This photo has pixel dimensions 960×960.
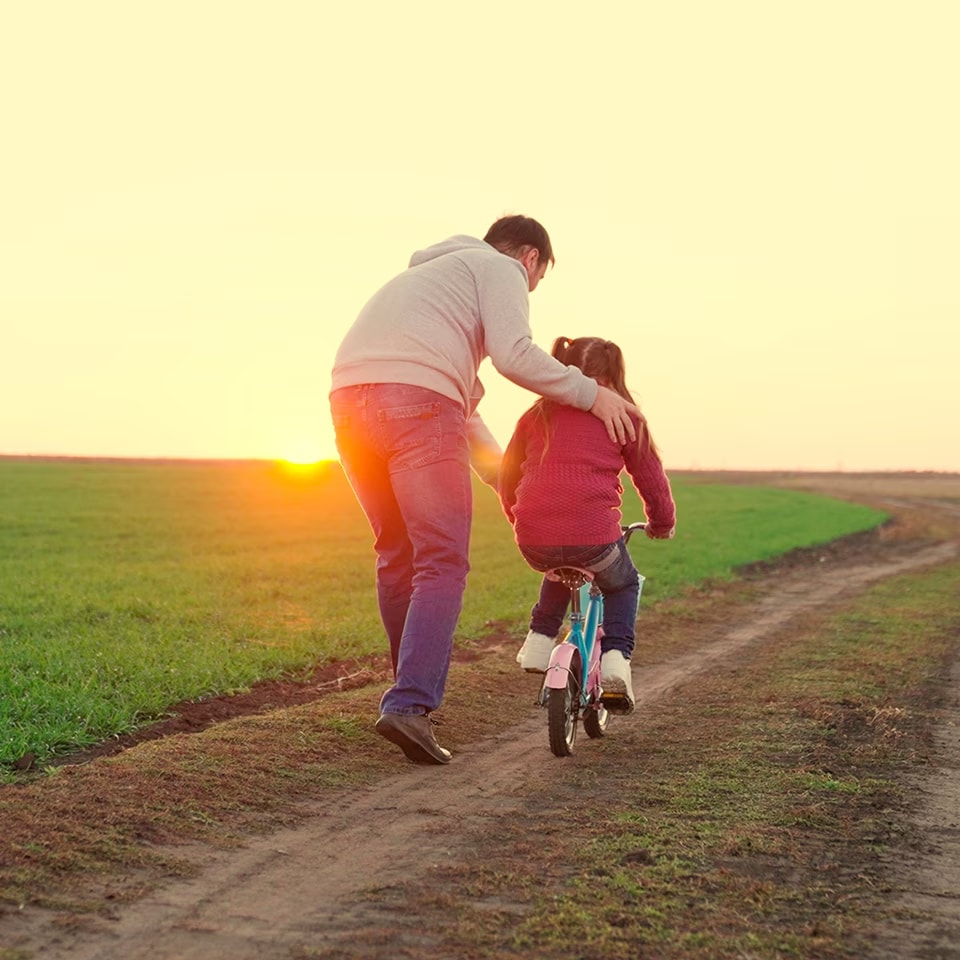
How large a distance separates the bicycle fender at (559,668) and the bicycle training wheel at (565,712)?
0.09 ft

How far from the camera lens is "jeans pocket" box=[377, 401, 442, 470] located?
494 centimetres

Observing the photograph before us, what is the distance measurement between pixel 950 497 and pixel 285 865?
163ft

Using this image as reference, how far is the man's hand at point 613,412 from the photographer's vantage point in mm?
5152

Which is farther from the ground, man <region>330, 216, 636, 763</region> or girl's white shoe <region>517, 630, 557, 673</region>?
man <region>330, 216, 636, 763</region>

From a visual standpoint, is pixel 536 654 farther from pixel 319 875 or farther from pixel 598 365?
pixel 319 875

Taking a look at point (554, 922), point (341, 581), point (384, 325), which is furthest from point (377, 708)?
point (341, 581)

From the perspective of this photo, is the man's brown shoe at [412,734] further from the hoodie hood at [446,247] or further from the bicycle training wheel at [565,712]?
the hoodie hood at [446,247]

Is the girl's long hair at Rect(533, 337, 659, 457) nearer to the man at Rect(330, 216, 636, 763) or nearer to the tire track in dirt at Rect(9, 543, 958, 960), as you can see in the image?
the man at Rect(330, 216, 636, 763)

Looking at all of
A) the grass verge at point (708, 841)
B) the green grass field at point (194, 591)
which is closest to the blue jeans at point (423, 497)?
the grass verge at point (708, 841)

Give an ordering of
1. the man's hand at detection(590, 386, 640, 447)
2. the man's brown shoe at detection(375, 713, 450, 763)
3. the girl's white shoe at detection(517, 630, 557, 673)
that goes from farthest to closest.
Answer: the girl's white shoe at detection(517, 630, 557, 673), the man's hand at detection(590, 386, 640, 447), the man's brown shoe at detection(375, 713, 450, 763)

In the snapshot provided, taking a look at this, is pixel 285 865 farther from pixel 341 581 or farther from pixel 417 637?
pixel 341 581

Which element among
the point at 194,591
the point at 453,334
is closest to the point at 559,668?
the point at 453,334

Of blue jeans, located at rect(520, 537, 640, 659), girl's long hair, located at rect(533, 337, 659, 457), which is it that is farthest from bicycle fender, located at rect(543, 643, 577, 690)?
girl's long hair, located at rect(533, 337, 659, 457)

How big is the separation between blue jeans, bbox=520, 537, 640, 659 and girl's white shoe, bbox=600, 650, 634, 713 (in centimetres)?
7
